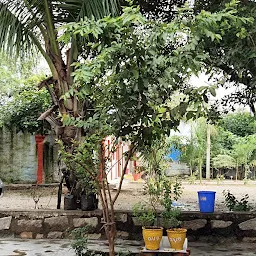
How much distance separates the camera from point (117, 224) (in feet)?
17.1

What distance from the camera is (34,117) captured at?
31.6 feet

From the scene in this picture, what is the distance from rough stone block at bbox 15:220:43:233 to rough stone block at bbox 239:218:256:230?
2.38 m

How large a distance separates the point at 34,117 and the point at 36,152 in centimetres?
93

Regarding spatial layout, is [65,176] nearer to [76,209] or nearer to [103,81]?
[76,209]

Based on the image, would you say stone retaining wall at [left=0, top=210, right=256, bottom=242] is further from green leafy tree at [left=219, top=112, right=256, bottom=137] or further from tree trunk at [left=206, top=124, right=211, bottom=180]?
green leafy tree at [left=219, top=112, right=256, bottom=137]

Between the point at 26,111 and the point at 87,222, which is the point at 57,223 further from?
the point at 26,111

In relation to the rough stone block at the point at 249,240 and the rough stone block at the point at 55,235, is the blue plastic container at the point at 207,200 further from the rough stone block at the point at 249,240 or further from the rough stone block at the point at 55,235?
the rough stone block at the point at 55,235

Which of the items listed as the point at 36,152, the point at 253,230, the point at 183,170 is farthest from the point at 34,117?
the point at 183,170

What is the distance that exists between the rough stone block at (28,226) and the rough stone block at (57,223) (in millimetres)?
92

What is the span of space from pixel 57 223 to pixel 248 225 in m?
2.25

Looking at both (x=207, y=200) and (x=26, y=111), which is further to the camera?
(x=26, y=111)

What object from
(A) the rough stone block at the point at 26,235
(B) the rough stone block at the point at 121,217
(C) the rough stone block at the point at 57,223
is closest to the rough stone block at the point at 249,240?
(B) the rough stone block at the point at 121,217

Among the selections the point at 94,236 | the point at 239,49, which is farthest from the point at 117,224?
the point at 239,49

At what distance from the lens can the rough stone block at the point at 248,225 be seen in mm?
5121
